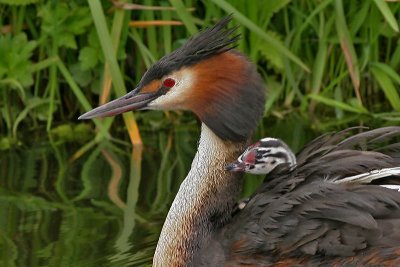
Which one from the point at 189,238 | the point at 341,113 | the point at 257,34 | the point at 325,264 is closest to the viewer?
the point at 325,264

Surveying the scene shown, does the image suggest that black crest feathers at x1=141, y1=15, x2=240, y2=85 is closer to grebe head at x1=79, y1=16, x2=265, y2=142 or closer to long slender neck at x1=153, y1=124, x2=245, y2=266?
grebe head at x1=79, y1=16, x2=265, y2=142

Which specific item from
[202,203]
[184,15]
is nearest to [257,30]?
[184,15]

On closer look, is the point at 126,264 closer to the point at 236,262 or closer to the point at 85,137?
the point at 236,262

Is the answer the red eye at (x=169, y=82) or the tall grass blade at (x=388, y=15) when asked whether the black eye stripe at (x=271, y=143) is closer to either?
the red eye at (x=169, y=82)

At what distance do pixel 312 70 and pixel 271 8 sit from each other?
64cm

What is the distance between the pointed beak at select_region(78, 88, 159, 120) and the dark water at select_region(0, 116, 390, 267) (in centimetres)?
83

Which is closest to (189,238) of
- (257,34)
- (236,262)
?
(236,262)

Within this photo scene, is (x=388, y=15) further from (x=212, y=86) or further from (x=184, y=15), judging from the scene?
(x=212, y=86)

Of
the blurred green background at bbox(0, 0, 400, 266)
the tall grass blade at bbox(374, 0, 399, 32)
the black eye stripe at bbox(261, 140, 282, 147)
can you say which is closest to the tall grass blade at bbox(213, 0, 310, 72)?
the blurred green background at bbox(0, 0, 400, 266)

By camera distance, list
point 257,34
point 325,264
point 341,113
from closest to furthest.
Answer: point 325,264
point 257,34
point 341,113

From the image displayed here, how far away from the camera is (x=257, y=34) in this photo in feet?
27.7

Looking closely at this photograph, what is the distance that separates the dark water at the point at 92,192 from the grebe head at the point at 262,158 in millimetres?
887

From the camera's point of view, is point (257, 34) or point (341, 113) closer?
point (257, 34)

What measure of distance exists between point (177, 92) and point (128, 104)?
0.25 m
